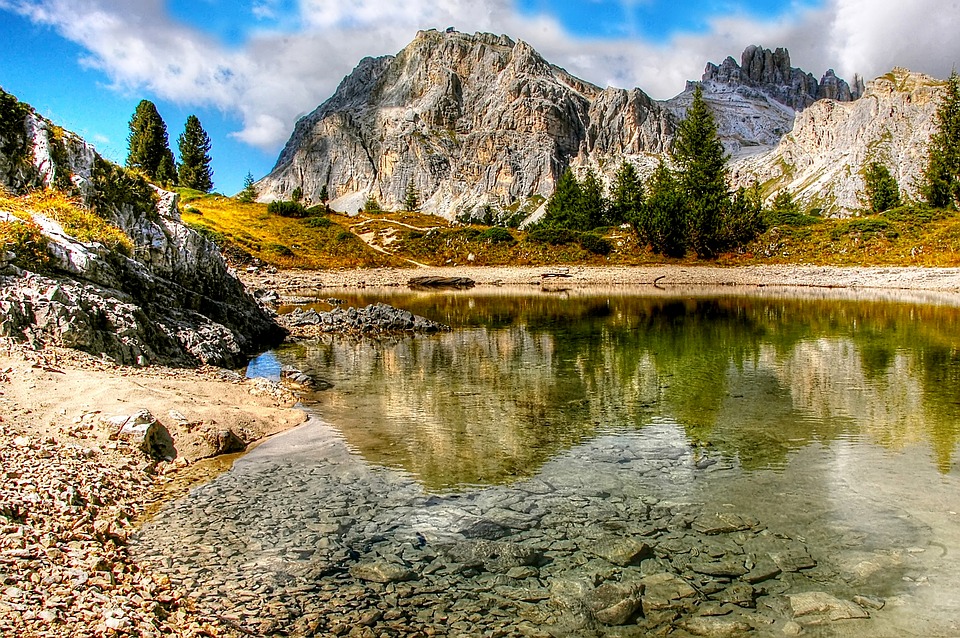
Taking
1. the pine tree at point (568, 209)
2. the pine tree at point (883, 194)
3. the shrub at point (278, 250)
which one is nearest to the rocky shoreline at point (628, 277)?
the shrub at point (278, 250)

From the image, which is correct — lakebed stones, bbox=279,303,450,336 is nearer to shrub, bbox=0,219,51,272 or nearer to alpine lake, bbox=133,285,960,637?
alpine lake, bbox=133,285,960,637

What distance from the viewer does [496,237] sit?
83750 millimetres

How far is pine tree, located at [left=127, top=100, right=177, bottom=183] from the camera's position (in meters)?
101

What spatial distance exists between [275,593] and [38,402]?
286 inches

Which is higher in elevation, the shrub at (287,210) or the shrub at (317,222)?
the shrub at (287,210)

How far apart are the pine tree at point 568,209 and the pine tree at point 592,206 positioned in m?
0.23

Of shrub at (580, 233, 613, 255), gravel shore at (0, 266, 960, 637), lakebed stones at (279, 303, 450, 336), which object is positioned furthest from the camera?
shrub at (580, 233, 613, 255)

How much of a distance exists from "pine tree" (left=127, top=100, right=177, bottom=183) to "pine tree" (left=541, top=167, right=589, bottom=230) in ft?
209

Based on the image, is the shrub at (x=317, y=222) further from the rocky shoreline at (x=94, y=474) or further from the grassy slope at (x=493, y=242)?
the rocky shoreline at (x=94, y=474)

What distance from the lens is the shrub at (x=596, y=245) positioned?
78438mm

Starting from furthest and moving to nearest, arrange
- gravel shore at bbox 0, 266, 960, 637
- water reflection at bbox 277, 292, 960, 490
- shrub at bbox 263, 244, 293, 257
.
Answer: shrub at bbox 263, 244, 293, 257, water reflection at bbox 277, 292, 960, 490, gravel shore at bbox 0, 266, 960, 637

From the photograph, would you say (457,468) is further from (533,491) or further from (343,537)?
(343,537)

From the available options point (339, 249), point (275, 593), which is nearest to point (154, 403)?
point (275, 593)

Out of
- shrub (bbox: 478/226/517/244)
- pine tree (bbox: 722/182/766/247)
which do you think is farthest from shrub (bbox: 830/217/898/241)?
shrub (bbox: 478/226/517/244)
